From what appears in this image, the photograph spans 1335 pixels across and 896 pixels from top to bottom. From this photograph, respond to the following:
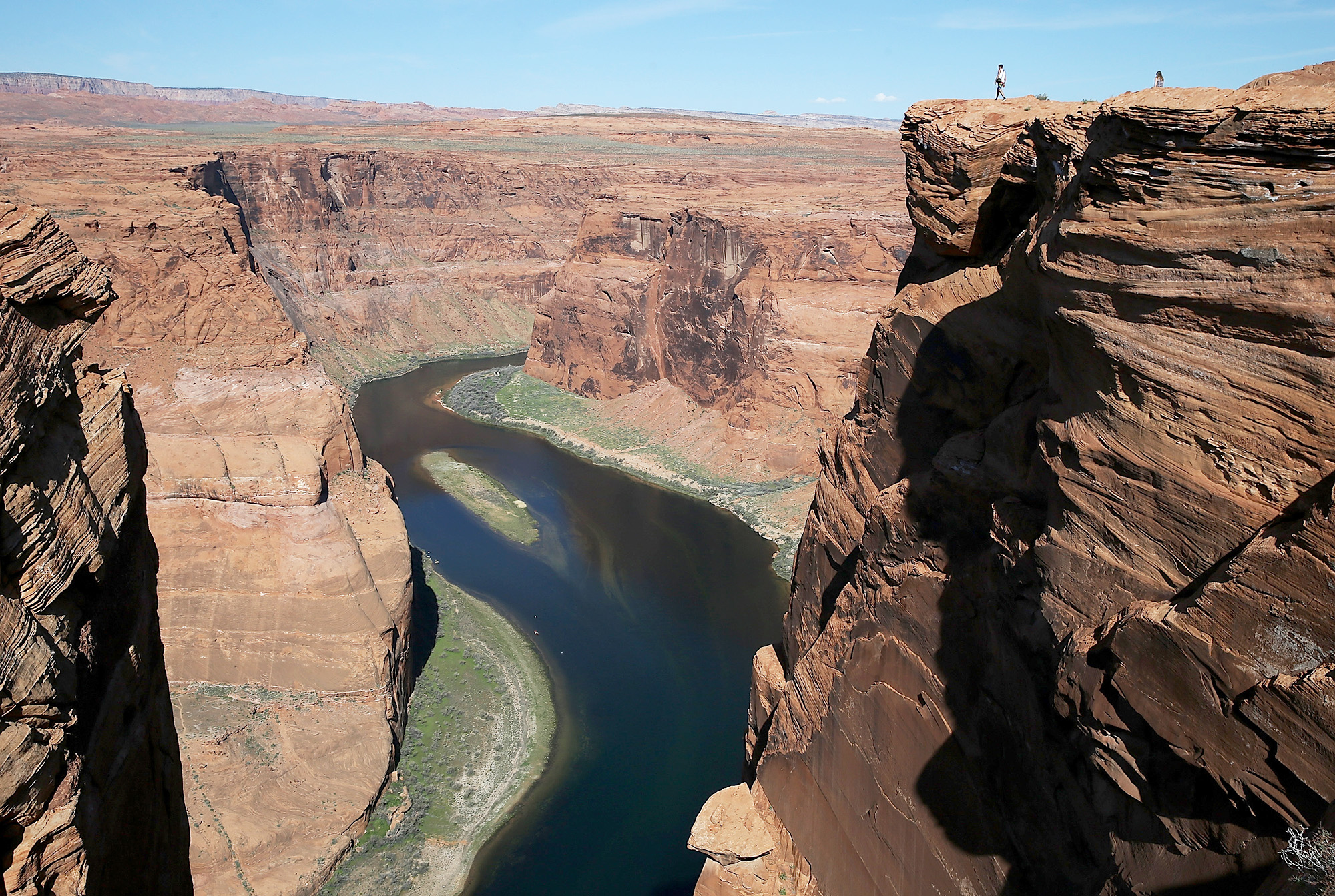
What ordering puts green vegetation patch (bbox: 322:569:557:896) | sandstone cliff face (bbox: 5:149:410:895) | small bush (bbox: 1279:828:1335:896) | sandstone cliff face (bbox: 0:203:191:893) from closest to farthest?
1. small bush (bbox: 1279:828:1335:896)
2. sandstone cliff face (bbox: 0:203:191:893)
3. sandstone cliff face (bbox: 5:149:410:895)
4. green vegetation patch (bbox: 322:569:557:896)

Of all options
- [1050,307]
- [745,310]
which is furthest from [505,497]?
[1050,307]

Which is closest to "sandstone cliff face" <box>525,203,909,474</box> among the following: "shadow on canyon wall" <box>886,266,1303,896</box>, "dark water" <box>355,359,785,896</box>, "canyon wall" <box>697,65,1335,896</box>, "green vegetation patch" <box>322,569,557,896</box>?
"dark water" <box>355,359,785,896</box>

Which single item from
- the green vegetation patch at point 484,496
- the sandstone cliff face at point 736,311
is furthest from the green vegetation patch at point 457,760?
the sandstone cliff face at point 736,311

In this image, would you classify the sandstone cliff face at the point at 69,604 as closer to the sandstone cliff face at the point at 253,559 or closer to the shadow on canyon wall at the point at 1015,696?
the shadow on canyon wall at the point at 1015,696

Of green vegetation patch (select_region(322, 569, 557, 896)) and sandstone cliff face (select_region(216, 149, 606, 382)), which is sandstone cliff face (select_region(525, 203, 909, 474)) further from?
green vegetation patch (select_region(322, 569, 557, 896))

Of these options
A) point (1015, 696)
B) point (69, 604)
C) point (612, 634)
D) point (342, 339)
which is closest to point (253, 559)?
point (612, 634)

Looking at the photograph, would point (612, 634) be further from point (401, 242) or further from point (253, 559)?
point (401, 242)
